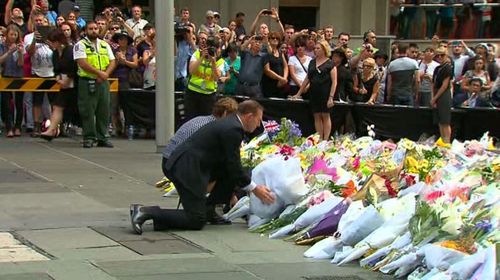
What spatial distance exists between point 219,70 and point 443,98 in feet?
12.1

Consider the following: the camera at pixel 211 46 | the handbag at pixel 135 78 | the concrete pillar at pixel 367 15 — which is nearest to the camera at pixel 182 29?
the handbag at pixel 135 78

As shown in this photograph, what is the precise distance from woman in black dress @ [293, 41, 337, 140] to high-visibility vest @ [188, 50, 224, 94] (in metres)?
1.72

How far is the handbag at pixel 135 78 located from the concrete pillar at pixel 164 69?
305cm

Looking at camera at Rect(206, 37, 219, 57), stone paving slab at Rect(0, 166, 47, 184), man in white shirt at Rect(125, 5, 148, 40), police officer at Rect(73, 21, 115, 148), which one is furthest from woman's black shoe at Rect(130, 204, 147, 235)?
man in white shirt at Rect(125, 5, 148, 40)

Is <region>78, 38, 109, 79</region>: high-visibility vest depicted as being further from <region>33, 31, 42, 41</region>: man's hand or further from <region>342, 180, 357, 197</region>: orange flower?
<region>342, 180, 357, 197</region>: orange flower

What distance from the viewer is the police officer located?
1519cm

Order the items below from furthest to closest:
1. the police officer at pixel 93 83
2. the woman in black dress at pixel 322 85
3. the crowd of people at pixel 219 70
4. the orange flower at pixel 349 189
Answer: the woman in black dress at pixel 322 85
the crowd of people at pixel 219 70
the police officer at pixel 93 83
the orange flower at pixel 349 189

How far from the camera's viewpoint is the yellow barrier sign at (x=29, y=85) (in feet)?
53.3

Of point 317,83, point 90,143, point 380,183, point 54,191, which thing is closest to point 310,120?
point 317,83

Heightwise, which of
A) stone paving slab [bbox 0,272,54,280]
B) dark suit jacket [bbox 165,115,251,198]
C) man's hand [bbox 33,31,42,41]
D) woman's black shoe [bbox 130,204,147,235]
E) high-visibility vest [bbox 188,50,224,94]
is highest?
man's hand [bbox 33,31,42,41]

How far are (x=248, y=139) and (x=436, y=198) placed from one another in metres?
4.86

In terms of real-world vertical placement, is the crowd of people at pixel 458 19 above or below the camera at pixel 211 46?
above

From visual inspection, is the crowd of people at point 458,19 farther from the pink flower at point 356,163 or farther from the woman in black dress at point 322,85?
the pink flower at point 356,163

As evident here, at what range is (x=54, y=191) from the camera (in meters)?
11.2
